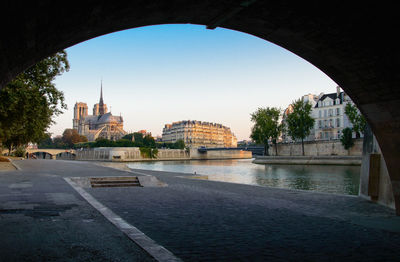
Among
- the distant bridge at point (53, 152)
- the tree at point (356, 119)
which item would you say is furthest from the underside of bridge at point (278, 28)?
the distant bridge at point (53, 152)

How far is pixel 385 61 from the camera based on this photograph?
726 centimetres

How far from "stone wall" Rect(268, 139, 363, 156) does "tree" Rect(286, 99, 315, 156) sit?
2.30m

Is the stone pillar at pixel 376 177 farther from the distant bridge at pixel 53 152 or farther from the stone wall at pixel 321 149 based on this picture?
the distant bridge at pixel 53 152

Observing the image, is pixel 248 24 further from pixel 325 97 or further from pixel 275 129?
pixel 325 97

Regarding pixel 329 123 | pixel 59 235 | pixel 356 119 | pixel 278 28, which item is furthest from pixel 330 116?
pixel 59 235

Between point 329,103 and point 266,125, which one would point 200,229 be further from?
point 329,103

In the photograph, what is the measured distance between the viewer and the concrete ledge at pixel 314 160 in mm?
58594

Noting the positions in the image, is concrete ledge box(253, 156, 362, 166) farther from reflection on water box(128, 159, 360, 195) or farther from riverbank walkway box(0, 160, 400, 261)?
riverbank walkway box(0, 160, 400, 261)

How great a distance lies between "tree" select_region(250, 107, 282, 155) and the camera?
82688mm

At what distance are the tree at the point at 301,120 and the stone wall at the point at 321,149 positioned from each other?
2.30 m

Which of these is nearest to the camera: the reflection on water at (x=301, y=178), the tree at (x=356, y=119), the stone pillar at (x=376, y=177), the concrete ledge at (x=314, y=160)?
the stone pillar at (x=376, y=177)

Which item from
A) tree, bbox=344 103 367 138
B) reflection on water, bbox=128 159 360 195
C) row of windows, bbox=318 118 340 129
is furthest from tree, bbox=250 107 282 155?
reflection on water, bbox=128 159 360 195

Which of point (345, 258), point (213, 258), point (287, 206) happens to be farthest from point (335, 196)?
point (213, 258)

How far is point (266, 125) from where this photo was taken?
82.5 metres
